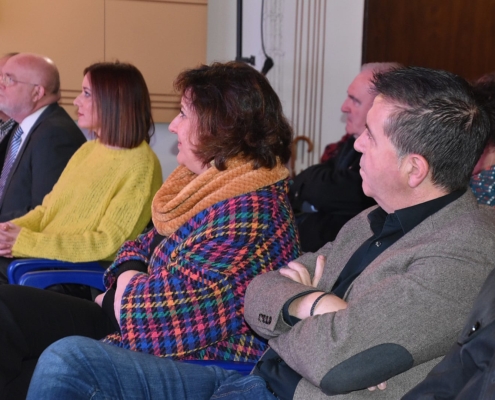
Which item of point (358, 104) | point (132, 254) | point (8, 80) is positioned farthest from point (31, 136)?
point (358, 104)

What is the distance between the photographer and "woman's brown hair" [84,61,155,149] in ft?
9.53

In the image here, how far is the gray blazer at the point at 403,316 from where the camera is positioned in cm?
133

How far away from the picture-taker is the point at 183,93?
209 centimetres

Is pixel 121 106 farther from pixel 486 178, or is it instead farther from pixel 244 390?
pixel 244 390

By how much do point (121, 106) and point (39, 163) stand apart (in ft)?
1.95

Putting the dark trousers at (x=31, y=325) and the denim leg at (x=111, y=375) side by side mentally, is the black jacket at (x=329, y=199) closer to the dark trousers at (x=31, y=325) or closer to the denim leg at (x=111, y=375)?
the dark trousers at (x=31, y=325)

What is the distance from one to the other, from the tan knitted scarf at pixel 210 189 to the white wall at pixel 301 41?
276 cm

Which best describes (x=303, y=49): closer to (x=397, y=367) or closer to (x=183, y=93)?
(x=183, y=93)

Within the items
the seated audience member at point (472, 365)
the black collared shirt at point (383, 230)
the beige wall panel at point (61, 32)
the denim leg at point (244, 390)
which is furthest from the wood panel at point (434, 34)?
the seated audience member at point (472, 365)

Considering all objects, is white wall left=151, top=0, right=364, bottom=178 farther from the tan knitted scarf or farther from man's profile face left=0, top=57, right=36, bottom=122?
the tan knitted scarf

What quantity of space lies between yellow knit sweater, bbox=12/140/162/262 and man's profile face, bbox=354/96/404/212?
139cm

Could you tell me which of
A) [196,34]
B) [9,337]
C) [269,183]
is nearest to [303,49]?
[196,34]

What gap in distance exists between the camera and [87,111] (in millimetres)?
3045

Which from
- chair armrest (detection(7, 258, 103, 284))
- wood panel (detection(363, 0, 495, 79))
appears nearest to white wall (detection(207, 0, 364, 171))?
wood panel (detection(363, 0, 495, 79))
